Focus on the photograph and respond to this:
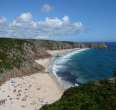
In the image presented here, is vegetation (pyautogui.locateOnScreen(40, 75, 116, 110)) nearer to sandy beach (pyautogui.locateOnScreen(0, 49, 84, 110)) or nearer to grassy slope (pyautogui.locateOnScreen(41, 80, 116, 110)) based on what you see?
grassy slope (pyautogui.locateOnScreen(41, 80, 116, 110))

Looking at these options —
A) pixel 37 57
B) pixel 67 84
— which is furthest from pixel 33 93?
pixel 37 57

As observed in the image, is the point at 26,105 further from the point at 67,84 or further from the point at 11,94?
the point at 67,84

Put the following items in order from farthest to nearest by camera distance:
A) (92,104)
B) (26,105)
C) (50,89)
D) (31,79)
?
(31,79)
(50,89)
(26,105)
(92,104)

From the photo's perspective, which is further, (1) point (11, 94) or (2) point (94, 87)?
(1) point (11, 94)

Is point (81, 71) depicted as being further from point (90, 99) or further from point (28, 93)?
point (90, 99)

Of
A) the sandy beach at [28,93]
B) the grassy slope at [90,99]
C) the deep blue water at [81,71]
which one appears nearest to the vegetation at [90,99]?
the grassy slope at [90,99]

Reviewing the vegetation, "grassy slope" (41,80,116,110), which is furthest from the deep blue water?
"grassy slope" (41,80,116,110)

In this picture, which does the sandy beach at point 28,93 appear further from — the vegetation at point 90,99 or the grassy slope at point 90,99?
the grassy slope at point 90,99
